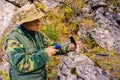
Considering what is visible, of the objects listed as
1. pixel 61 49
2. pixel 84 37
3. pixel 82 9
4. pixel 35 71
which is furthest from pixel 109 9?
pixel 35 71

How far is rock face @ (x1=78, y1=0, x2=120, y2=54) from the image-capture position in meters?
8.24

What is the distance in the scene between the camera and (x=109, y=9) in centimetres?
936

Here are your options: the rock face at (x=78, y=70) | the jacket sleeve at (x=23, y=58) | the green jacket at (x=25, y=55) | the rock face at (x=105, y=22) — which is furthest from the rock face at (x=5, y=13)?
the jacket sleeve at (x=23, y=58)

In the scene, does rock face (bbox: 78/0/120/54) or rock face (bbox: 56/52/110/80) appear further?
rock face (bbox: 78/0/120/54)

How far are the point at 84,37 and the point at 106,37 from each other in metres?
0.63

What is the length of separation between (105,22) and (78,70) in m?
2.92

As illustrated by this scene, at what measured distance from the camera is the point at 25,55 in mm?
4008

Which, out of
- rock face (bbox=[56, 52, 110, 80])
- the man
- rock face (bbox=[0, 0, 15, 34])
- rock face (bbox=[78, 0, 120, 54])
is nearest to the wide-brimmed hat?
the man

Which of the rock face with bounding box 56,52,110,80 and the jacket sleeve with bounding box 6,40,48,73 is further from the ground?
the jacket sleeve with bounding box 6,40,48,73

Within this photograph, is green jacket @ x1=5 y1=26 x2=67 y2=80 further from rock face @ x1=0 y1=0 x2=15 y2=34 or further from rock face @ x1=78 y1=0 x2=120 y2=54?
rock face @ x1=0 y1=0 x2=15 y2=34

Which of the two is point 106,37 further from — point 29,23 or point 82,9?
point 29,23

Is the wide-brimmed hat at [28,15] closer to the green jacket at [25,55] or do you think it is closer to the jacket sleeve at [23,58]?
the green jacket at [25,55]

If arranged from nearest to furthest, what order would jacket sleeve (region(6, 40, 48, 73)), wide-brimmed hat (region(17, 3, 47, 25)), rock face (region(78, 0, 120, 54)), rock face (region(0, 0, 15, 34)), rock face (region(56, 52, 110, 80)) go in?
jacket sleeve (region(6, 40, 48, 73)) → wide-brimmed hat (region(17, 3, 47, 25)) → rock face (region(56, 52, 110, 80)) → rock face (region(78, 0, 120, 54)) → rock face (region(0, 0, 15, 34))

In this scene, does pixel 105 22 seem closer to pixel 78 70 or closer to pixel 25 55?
pixel 78 70
